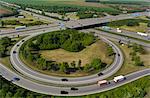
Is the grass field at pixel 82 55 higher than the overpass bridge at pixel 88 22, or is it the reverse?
the overpass bridge at pixel 88 22

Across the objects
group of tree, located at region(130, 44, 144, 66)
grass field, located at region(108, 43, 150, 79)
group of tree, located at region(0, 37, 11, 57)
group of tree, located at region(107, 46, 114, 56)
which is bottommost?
grass field, located at region(108, 43, 150, 79)

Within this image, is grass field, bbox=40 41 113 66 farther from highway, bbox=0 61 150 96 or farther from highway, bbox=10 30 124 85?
highway, bbox=0 61 150 96

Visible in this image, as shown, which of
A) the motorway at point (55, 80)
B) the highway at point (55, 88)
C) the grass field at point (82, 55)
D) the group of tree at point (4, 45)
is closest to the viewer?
the highway at point (55, 88)

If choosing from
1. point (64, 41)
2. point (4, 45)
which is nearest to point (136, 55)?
point (64, 41)

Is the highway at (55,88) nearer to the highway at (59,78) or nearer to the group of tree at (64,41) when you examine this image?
the highway at (59,78)

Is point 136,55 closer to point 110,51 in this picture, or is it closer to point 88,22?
point 110,51

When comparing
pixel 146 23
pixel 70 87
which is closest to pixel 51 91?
pixel 70 87

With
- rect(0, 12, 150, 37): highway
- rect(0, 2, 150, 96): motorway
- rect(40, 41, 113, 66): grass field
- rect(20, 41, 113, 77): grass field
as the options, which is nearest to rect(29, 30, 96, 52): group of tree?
rect(40, 41, 113, 66): grass field

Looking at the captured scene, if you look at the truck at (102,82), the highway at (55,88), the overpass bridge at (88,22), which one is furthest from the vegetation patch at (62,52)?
the overpass bridge at (88,22)
